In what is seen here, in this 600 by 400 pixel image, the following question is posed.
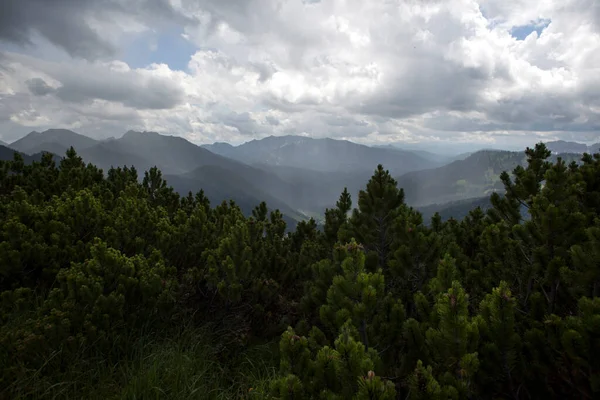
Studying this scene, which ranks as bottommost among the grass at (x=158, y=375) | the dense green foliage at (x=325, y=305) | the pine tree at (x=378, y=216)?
the grass at (x=158, y=375)

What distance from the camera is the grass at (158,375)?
4.11 meters

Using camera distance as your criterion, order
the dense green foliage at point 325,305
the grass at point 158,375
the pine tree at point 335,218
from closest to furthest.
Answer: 1. the dense green foliage at point 325,305
2. the grass at point 158,375
3. the pine tree at point 335,218

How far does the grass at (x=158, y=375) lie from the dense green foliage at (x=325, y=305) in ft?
0.10

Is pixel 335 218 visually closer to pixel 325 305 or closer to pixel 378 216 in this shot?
pixel 378 216

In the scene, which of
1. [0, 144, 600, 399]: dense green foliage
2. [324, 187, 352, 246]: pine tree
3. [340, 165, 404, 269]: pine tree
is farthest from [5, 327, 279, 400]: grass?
[324, 187, 352, 246]: pine tree

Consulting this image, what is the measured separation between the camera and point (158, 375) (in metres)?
4.43

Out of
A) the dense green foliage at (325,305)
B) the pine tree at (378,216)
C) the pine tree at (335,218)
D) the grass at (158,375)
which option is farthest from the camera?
the pine tree at (335,218)

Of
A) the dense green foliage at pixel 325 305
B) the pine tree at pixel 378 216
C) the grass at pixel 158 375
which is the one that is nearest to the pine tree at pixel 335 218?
the dense green foliage at pixel 325 305

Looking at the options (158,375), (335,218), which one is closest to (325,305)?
(158,375)

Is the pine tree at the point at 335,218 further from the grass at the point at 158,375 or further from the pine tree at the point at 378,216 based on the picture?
the grass at the point at 158,375

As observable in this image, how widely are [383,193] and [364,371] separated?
3622mm

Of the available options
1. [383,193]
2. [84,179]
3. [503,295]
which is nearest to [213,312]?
[383,193]

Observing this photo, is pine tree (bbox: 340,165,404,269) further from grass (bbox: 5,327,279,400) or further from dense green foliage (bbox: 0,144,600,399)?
grass (bbox: 5,327,279,400)

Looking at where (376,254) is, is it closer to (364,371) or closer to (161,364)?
(364,371)
